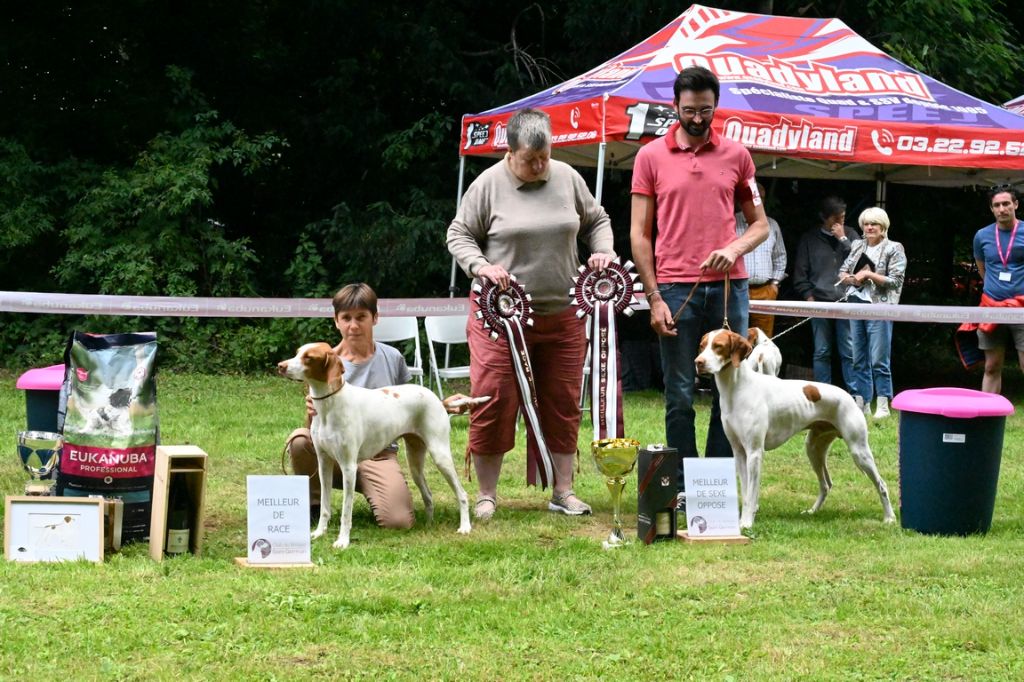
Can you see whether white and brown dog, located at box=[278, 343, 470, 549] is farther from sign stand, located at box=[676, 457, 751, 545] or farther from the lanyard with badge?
the lanyard with badge

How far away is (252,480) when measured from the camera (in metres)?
4.28

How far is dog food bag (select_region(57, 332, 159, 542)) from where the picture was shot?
14.3 feet

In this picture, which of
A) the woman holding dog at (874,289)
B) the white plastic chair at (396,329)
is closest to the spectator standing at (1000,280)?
the woman holding dog at (874,289)

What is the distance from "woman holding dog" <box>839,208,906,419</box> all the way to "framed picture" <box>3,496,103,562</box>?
6.18 metres

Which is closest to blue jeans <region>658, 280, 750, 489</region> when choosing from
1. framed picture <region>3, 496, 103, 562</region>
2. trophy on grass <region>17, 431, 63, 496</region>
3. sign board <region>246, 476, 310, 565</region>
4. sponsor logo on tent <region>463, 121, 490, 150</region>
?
sign board <region>246, 476, 310, 565</region>

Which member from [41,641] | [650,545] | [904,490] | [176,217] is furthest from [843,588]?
[176,217]

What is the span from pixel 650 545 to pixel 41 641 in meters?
2.16

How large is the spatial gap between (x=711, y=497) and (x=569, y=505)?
795 mm

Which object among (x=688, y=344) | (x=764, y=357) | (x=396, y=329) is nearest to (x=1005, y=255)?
(x=764, y=357)

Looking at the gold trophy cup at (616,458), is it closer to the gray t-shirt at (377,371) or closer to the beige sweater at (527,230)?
the beige sweater at (527,230)

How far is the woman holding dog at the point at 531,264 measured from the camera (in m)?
5.01

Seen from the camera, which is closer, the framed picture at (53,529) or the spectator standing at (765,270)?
the framed picture at (53,529)

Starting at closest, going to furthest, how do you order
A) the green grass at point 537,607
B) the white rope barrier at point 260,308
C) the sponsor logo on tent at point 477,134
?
1. the green grass at point 537,607
2. the white rope barrier at point 260,308
3. the sponsor logo on tent at point 477,134

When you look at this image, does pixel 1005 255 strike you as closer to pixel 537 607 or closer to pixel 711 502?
pixel 711 502
